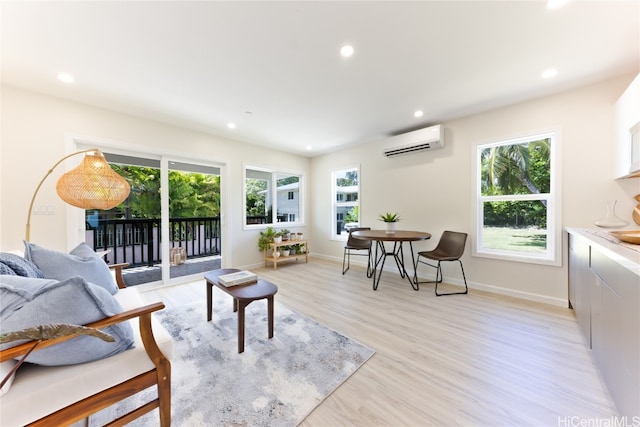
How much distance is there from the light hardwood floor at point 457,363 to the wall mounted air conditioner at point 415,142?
2.17m

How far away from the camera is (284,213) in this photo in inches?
210

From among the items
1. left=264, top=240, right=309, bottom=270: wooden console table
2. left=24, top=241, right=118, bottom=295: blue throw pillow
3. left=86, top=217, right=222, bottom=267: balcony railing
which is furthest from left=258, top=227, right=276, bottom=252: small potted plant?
left=24, top=241, right=118, bottom=295: blue throw pillow

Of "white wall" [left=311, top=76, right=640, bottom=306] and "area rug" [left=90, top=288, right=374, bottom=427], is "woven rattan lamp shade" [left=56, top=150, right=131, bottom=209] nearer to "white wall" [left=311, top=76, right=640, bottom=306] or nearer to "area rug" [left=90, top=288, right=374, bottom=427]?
"area rug" [left=90, top=288, right=374, bottom=427]

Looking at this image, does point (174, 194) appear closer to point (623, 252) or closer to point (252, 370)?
point (252, 370)

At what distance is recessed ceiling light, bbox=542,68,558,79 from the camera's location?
225cm

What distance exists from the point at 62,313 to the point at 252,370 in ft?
3.84

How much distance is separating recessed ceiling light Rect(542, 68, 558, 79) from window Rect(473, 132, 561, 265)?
0.71 m

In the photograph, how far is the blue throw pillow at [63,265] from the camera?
1.60m

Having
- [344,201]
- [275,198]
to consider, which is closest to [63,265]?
[275,198]

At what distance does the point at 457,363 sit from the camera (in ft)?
5.72

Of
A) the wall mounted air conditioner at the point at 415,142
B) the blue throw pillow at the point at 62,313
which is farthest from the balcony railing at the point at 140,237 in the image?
the wall mounted air conditioner at the point at 415,142

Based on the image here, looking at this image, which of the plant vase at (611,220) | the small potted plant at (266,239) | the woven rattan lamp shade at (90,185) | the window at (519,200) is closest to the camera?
the woven rattan lamp shade at (90,185)

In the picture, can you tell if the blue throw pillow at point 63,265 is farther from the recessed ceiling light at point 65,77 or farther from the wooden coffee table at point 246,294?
the recessed ceiling light at point 65,77

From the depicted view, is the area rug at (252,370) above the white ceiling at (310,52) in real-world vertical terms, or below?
below
